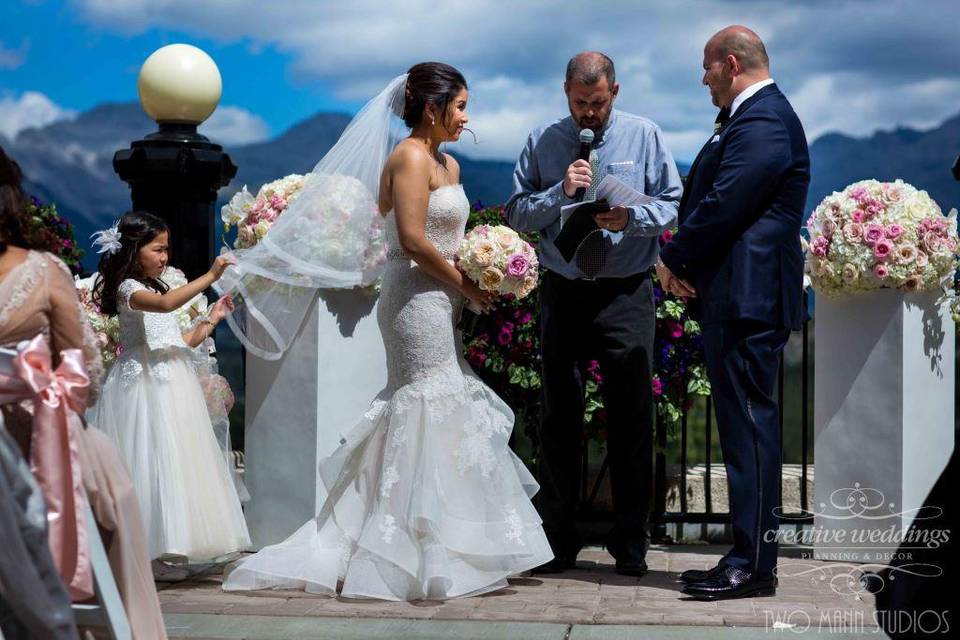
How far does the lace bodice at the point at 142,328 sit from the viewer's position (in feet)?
18.5

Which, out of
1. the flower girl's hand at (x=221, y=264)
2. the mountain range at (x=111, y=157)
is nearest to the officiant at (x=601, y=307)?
the flower girl's hand at (x=221, y=264)

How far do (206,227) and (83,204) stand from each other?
34.6m

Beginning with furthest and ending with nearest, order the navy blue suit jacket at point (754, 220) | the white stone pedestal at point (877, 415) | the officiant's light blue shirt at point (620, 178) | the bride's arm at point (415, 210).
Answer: the white stone pedestal at point (877, 415)
the officiant's light blue shirt at point (620, 178)
the bride's arm at point (415, 210)
the navy blue suit jacket at point (754, 220)

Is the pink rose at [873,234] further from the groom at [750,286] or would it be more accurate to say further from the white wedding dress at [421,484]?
the white wedding dress at [421,484]

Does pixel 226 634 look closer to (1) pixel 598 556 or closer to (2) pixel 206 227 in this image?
(1) pixel 598 556

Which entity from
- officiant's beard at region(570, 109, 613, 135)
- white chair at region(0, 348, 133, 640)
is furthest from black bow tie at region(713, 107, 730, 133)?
white chair at region(0, 348, 133, 640)

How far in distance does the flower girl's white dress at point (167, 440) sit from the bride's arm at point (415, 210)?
1.27m

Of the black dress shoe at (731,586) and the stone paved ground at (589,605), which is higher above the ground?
the black dress shoe at (731,586)

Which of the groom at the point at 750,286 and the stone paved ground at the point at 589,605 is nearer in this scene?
the stone paved ground at the point at 589,605

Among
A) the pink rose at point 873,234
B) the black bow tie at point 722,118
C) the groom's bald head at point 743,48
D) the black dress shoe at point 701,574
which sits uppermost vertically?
the groom's bald head at point 743,48

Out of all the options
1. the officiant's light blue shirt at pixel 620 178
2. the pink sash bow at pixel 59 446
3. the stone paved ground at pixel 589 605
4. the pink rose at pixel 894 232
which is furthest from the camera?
the pink rose at pixel 894 232

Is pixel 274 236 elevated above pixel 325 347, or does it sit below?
above

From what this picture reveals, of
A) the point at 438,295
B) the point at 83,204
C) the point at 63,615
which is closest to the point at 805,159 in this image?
the point at 438,295

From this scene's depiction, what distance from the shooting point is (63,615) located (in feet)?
10.3
